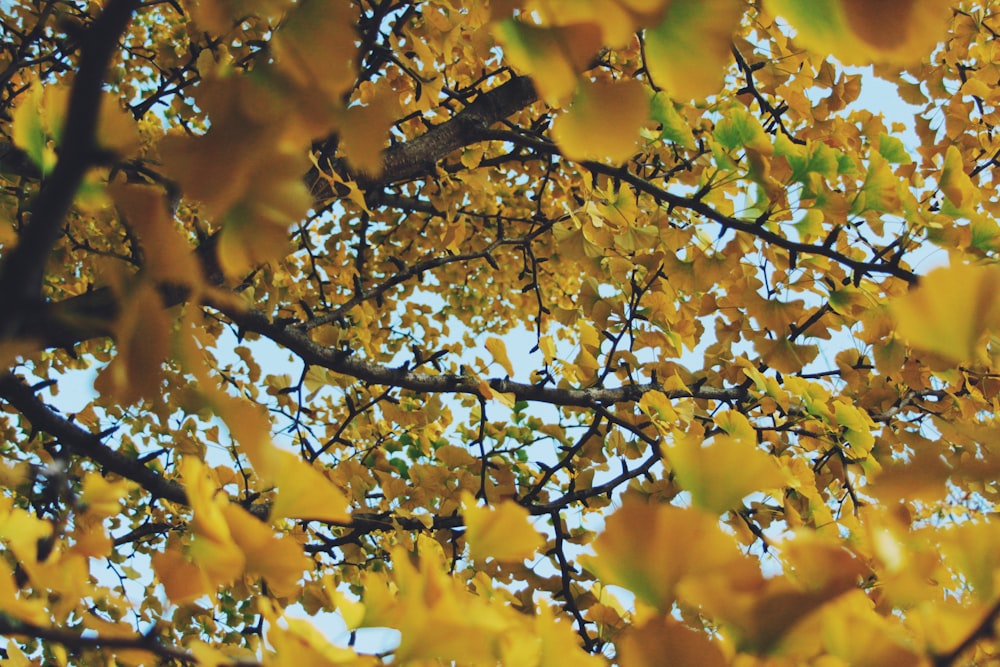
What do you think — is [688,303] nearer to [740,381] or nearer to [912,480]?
[740,381]

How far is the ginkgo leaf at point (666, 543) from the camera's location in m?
0.31

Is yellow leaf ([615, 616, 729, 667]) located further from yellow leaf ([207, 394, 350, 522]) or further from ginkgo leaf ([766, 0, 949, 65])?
ginkgo leaf ([766, 0, 949, 65])

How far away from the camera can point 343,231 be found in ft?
9.20

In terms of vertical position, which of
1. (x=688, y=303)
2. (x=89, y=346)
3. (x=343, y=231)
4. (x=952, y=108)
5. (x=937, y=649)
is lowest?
(x=937, y=649)

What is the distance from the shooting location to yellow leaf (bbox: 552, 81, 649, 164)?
0.33 meters

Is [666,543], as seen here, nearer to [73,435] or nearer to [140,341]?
[140,341]

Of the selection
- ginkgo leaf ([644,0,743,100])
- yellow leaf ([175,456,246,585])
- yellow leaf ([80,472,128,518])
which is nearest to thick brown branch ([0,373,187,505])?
yellow leaf ([80,472,128,518])

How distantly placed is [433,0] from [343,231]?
150 centimetres

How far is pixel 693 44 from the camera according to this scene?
30 cm

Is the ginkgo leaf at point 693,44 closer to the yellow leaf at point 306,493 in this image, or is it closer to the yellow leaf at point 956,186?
the yellow leaf at point 306,493

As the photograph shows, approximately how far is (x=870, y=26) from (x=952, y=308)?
0.47 feet

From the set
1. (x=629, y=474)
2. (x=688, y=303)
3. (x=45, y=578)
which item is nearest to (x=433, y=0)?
(x=688, y=303)

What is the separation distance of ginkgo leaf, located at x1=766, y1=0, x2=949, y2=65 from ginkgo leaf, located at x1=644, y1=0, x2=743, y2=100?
0.03 metres

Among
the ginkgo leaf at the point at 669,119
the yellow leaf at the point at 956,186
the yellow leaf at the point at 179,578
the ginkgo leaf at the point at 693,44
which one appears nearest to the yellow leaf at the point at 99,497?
the yellow leaf at the point at 179,578
